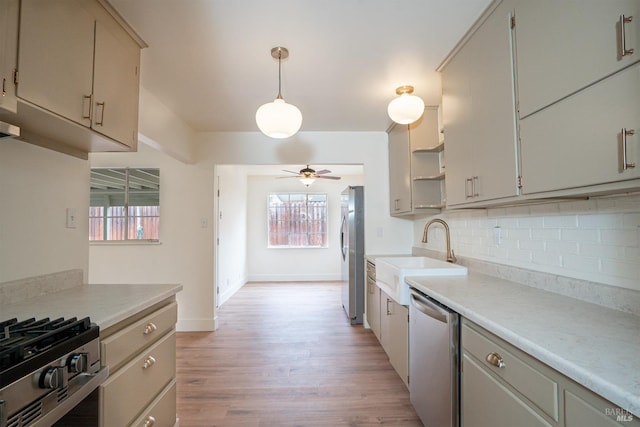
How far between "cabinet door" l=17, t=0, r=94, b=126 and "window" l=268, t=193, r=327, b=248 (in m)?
5.42

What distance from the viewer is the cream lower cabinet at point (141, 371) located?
3.77 feet

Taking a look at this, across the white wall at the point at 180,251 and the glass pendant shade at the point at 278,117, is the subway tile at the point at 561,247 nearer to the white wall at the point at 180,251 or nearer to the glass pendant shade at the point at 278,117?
the glass pendant shade at the point at 278,117

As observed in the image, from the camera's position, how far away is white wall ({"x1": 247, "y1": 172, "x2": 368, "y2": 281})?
264 inches

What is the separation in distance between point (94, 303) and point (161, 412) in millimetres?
693

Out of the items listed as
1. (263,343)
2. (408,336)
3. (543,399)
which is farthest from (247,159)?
(543,399)

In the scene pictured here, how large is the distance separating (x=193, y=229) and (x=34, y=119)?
253cm

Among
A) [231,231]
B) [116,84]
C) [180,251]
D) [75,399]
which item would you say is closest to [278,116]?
[116,84]

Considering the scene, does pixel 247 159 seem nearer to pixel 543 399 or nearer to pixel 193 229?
pixel 193 229

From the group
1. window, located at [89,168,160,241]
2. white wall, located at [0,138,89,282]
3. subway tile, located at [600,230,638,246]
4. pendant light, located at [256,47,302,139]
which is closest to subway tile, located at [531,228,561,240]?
subway tile, located at [600,230,638,246]

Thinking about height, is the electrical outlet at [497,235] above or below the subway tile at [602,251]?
above

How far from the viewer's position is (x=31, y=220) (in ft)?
5.02

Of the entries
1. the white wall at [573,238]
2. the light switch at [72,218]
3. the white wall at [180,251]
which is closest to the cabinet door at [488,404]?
the white wall at [573,238]

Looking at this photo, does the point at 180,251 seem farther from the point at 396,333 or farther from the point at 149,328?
the point at 396,333

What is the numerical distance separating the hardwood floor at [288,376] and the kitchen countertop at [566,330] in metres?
1.09
